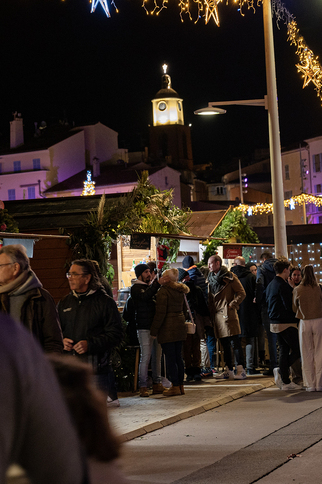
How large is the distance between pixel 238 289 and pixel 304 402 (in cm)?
330

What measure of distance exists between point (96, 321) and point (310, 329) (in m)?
4.75

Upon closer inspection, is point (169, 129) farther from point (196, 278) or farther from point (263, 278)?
point (196, 278)

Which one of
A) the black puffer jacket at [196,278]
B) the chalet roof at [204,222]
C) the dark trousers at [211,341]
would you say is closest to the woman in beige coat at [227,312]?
the black puffer jacket at [196,278]

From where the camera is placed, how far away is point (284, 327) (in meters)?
11.3

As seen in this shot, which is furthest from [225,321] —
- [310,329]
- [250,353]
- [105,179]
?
[105,179]

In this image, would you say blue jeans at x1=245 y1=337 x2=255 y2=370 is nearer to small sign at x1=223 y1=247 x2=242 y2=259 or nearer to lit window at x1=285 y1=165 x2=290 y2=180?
→ small sign at x1=223 y1=247 x2=242 y2=259

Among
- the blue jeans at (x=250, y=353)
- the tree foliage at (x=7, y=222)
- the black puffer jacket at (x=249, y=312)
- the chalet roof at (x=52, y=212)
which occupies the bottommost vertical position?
the blue jeans at (x=250, y=353)

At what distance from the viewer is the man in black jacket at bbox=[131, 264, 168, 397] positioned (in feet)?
35.9

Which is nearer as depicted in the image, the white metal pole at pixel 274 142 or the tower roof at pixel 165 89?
the white metal pole at pixel 274 142

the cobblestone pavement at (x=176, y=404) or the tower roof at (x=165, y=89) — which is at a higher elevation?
the tower roof at (x=165, y=89)

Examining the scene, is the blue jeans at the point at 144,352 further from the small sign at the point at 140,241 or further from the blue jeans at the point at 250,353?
the blue jeans at the point at 250,353

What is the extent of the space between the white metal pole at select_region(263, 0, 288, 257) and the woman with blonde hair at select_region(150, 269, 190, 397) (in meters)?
4.44

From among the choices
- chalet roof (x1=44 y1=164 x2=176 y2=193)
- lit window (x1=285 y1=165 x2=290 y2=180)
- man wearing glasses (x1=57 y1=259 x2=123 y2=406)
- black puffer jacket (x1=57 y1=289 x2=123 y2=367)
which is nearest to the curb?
man wearing glasses (x1=57 y1=259 x2=123 y2=406)

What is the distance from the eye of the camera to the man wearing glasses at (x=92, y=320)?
7.32 m
